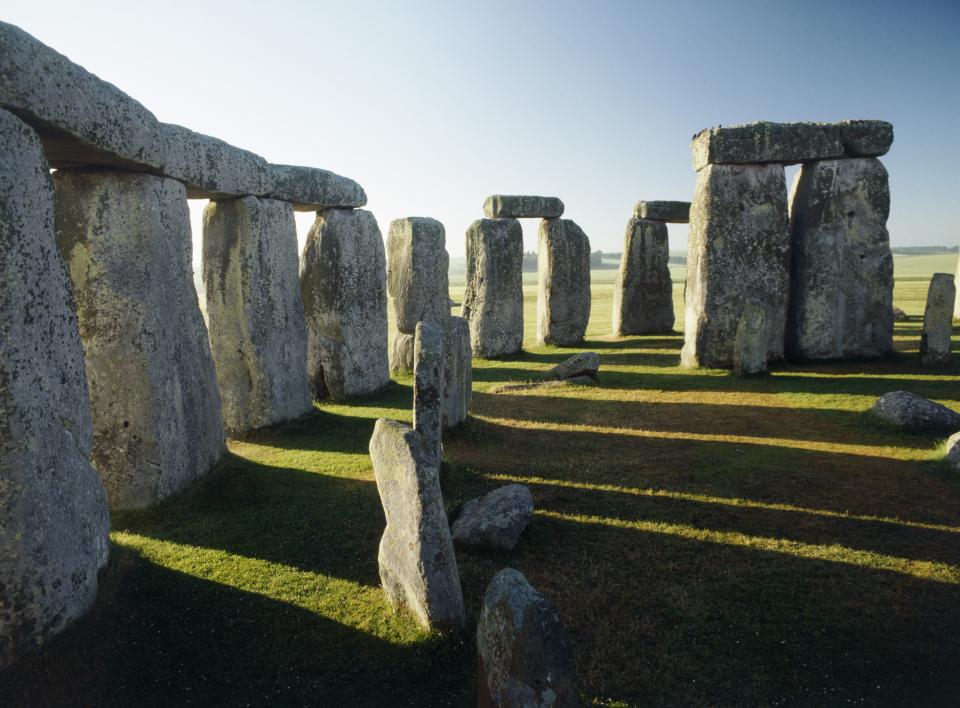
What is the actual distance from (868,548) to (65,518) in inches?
236

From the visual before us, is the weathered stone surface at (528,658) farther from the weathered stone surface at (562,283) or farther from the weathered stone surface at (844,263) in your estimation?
the weathered stone surface at (562,283)

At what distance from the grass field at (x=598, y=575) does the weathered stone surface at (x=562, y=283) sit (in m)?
7.79

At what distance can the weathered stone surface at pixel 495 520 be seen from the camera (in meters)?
5.21

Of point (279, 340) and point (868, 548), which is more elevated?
point (279, 340)

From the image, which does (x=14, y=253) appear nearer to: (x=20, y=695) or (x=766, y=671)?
(x=20, y=695)

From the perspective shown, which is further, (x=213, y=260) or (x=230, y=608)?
(x=213, y=260)

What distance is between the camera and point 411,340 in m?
13.1

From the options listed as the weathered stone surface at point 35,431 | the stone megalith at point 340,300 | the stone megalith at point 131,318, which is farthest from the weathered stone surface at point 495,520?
the stone megalith at point 340,300

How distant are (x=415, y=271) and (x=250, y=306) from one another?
4.49 meters

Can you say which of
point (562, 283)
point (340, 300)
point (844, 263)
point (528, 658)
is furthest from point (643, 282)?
point (528, 658)

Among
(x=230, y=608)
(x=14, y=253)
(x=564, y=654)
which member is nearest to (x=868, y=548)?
(x=564, y=654)

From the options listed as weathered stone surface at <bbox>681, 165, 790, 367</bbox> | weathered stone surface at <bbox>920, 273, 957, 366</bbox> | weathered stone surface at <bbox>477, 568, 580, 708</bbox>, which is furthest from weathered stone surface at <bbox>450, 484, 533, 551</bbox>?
weathered stone surface at <bbox>920, 273, 957, 366</bbox>

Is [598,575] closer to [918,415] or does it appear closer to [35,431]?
[35,431]

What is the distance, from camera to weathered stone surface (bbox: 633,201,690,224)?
1767 centimetres
